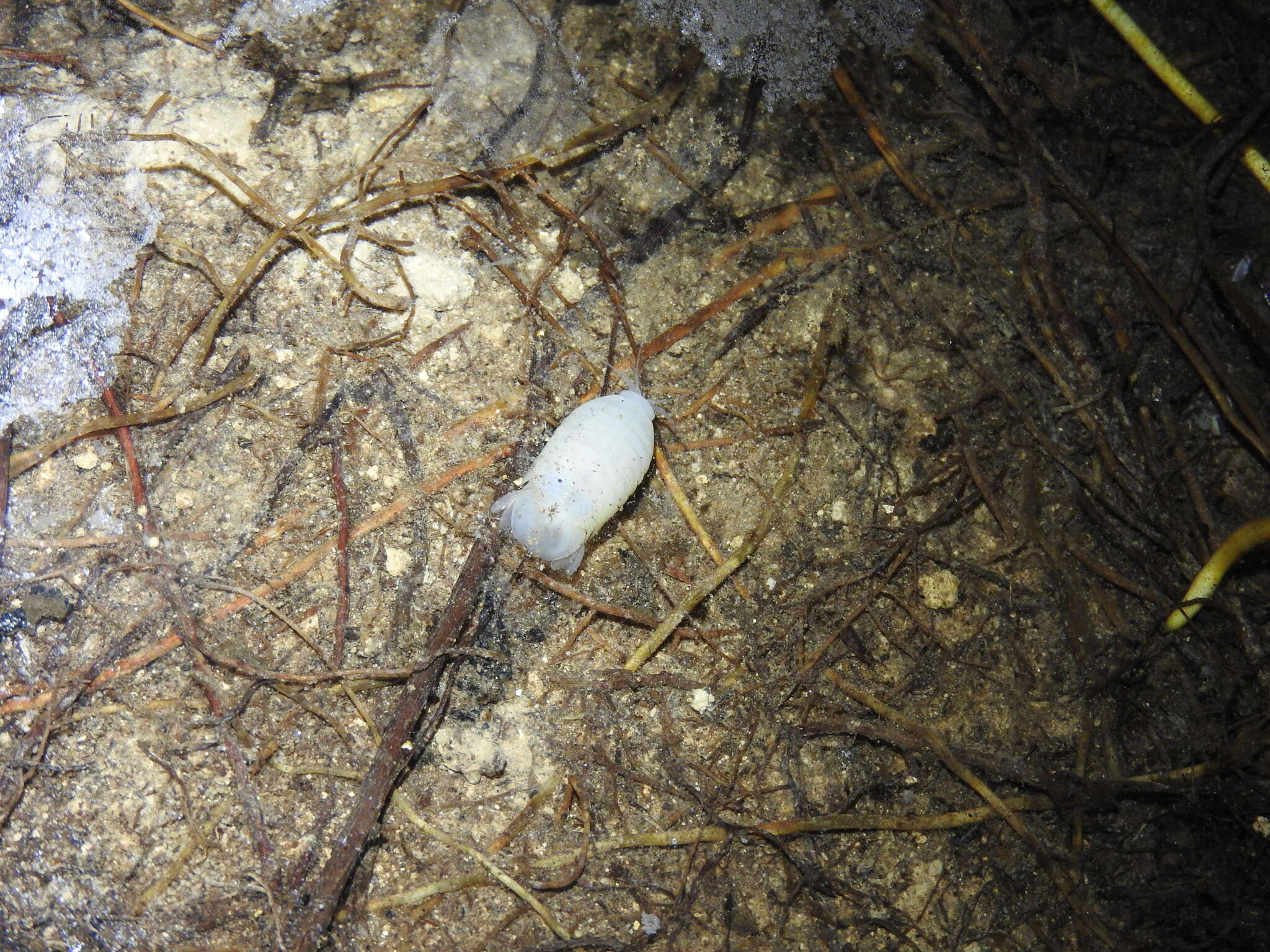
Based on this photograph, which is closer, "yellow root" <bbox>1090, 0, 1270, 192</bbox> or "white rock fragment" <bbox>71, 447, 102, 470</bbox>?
"white rock fragment" <bbox>71, 447, 102, 470</bbox>

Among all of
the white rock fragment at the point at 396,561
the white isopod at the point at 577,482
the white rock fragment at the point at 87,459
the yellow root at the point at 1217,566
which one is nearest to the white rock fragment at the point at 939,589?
the yellow root at the point at 1217,566

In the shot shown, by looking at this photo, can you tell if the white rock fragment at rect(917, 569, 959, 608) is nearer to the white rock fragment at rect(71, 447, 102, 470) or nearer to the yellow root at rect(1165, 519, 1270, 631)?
the yellow root at rect(1165, 519, 1270, 631)

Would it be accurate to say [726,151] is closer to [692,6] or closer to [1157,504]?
[692,6]

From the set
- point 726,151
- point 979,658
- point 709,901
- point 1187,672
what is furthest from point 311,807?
point 1187,672

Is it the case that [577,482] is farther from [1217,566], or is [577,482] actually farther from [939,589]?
[1217,566]

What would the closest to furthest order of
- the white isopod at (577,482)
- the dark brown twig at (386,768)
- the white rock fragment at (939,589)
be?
the dark brown twig at (386,768), the white isopod at (577,482), the white rock fragment at (939,589)

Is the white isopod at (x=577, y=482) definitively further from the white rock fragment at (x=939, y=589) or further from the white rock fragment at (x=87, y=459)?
the white rock fragment at (x=87, y=459)

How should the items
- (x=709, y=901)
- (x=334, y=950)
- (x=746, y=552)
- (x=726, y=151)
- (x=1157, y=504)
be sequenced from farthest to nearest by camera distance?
(x=726, y=151) < (x=1157, y=504) < (x=746, y=552) < (x=709, y=901) < (x=334, y=950)

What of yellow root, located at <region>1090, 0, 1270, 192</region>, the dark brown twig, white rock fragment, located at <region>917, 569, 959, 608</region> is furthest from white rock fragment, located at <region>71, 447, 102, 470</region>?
yellow root, located at <region>1090, 0, 1270, 192</region>
